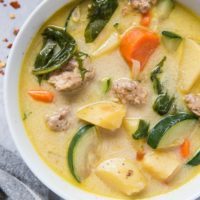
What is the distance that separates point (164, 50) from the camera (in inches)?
110

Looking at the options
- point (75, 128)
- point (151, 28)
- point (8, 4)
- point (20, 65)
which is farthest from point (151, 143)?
point (8, 4)

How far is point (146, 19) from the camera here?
280 centimetres

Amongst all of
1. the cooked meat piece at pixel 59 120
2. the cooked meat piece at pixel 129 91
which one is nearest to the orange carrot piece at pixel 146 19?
the cooked meat piece at pixel 129 91

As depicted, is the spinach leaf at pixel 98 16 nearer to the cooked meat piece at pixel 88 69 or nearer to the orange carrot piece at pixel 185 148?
the cooked meat piece at pixel 88 69

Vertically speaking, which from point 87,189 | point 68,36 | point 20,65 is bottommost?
point 87,189

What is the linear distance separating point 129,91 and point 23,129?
0.60m

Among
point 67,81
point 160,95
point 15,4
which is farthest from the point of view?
point 15,4

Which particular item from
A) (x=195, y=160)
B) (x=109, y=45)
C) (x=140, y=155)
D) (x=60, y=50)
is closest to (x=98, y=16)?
(x=109, y=45)

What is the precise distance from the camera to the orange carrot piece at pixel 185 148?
9.32 feet

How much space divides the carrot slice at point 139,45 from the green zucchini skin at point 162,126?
30 centimetres

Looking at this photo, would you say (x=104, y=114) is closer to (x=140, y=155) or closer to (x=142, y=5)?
(x=140, y=155)

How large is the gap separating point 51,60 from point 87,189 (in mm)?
711

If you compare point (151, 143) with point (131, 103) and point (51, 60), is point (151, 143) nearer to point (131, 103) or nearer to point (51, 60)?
point (131, 103)

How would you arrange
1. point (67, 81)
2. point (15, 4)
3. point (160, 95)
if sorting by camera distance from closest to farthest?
1. point (67, 81)
2. point (160, 95)
3. point (15, 4)
